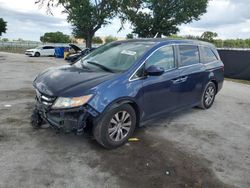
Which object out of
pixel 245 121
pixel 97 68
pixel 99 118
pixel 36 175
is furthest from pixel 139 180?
pixel 245 121

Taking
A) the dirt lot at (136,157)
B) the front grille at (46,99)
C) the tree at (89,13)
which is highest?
the tree at (89,13)

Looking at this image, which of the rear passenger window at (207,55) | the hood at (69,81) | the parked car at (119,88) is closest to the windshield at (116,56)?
the parked car at (119,88)

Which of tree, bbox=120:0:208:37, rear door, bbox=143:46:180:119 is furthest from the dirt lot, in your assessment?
tree, bbox=120:0:208:37

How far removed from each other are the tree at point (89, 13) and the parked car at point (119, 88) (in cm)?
2362

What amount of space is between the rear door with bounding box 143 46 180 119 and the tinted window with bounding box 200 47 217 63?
4.24ft

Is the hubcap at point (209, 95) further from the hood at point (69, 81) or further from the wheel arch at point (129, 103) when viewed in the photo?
the hood at point (69, 81)

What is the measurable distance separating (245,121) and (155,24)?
101ft

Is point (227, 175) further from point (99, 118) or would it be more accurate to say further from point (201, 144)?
point (99, 118)

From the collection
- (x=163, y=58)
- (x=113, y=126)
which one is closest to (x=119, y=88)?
(x=113, y=126)

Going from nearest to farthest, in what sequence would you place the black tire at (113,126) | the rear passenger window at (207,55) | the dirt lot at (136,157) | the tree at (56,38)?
the dirt lot at (136,157)
the black tire at (113,126)
the rear passenger window at (207,55)
the tree at (56,38)

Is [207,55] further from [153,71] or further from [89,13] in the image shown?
[89,13]

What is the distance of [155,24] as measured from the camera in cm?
3450

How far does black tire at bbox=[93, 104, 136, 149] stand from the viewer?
3604 millimetres

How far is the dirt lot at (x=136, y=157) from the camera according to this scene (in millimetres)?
3086
